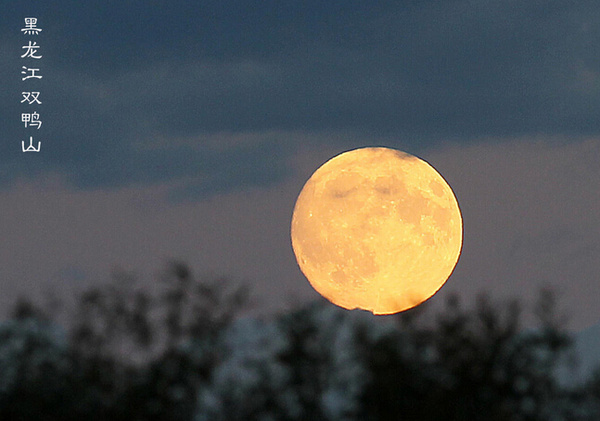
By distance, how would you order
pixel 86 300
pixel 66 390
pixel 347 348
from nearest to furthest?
pixel 347 348 → pixel 66 390 → pixel 86 300

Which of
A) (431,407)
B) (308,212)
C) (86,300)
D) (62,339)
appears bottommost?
(431,407)

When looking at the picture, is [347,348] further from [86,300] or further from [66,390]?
[86,300]

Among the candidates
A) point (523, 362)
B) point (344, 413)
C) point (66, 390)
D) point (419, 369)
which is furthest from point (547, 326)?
point (66, 390)

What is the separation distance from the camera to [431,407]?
18578 millimetres

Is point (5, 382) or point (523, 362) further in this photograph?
point (5, 382)

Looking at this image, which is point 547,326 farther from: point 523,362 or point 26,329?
point 26,329

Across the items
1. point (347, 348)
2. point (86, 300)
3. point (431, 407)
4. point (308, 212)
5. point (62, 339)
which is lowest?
point (431, 407)

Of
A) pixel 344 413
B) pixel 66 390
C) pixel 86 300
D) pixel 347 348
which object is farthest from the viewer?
pixel 86 300

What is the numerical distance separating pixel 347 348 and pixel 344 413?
165 cm

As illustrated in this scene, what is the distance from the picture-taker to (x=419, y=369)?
63.6ft

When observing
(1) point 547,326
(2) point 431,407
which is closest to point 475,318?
(1) point 547,326

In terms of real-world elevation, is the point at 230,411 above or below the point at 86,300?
below

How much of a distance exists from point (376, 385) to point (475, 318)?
9.90 ft

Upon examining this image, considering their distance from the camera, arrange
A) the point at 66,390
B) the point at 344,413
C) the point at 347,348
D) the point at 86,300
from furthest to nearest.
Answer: the point at 86,300 < the point at 66,390 < the point at 347,348 < the point at 344,413
